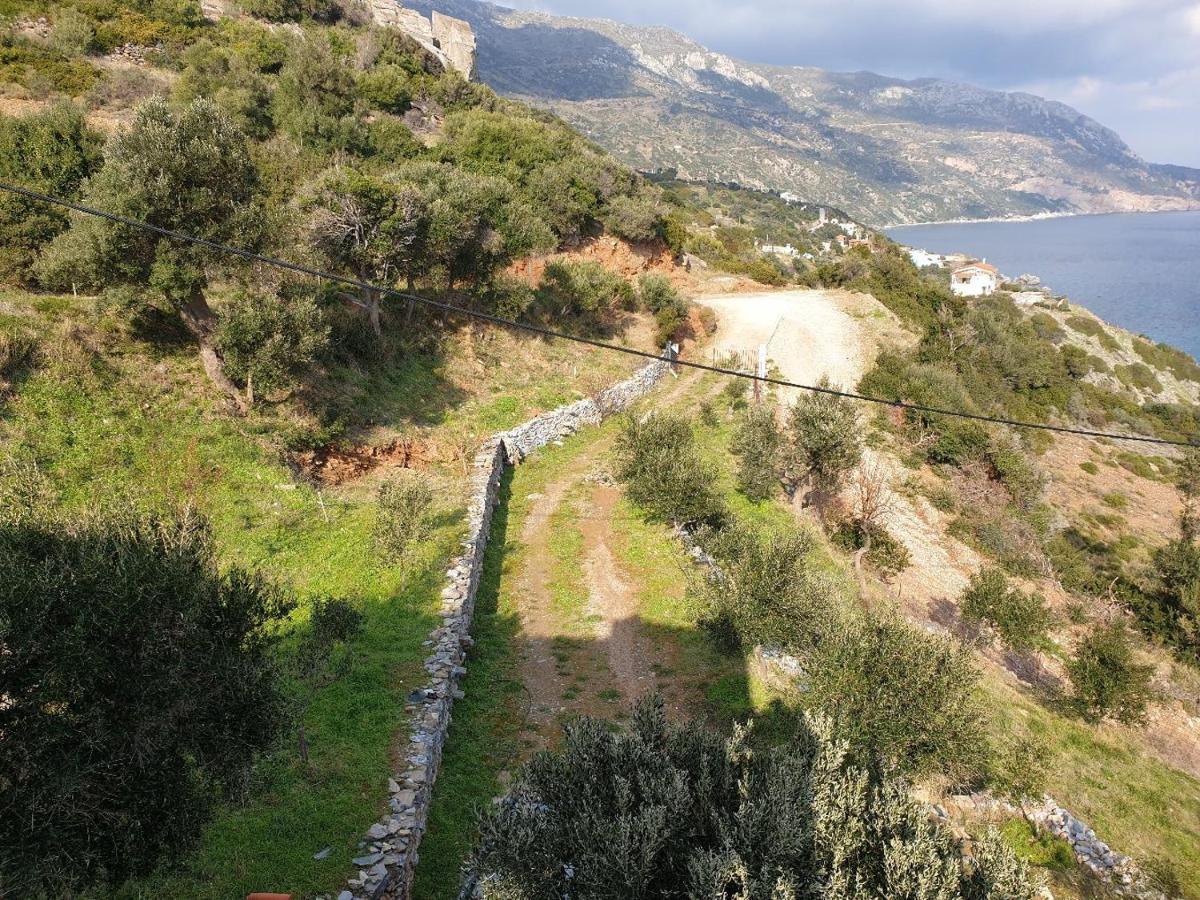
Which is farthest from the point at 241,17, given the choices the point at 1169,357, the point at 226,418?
the point at 1169,357

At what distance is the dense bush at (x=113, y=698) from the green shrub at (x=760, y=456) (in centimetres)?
2014

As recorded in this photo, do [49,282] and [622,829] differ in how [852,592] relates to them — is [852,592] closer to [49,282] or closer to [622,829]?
[622,829]

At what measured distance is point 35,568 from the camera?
609cm

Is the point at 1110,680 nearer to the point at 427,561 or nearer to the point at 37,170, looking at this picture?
the point at 427,561

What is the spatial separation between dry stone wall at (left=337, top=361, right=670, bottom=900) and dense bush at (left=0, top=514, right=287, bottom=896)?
2.67 metres

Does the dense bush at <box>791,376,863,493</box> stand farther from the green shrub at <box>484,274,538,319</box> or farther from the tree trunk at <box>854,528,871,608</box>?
the green shrub at <box>484,274,538,319</box>

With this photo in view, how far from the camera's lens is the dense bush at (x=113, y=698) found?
5516 millimetres

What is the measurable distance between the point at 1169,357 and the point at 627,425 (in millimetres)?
103037

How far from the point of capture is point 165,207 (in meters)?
18.1

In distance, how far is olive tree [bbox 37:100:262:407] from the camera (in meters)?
17.7

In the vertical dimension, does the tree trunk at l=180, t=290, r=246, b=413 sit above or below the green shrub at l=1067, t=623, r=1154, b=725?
above

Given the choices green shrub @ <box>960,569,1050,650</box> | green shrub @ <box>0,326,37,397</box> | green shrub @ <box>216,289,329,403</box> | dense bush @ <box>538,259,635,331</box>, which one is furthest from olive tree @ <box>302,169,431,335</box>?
green shrub @ <box>960,569,1050,650</box>

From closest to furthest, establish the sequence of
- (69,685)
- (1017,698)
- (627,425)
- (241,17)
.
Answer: (69,685) → (1017,698) → (627,425) → (241,17)

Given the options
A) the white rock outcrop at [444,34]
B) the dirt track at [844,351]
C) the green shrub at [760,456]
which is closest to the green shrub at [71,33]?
the white rock outcrop at [444,34]
